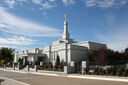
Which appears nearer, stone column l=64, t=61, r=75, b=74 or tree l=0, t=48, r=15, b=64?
stone column l=64, t=61, r=75, b=74

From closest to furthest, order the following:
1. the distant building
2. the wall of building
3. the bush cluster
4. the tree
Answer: the bush cluster
the wall of building
the distant building
the tree

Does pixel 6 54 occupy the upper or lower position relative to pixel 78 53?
upper

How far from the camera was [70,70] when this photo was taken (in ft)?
100.0

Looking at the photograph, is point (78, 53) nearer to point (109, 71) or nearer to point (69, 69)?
point (69, 69)

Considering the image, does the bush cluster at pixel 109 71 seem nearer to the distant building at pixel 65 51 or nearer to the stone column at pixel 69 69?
the stone column at pixel 69 69

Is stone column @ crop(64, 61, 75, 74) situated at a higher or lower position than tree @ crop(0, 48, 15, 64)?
lower

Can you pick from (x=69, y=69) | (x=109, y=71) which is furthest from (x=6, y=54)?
(x=109, y=71)

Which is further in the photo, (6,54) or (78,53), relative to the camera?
(6,54)

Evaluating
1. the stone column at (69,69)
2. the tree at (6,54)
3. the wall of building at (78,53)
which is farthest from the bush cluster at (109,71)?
the tree at (6,54)

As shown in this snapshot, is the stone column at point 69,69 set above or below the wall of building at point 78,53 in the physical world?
below

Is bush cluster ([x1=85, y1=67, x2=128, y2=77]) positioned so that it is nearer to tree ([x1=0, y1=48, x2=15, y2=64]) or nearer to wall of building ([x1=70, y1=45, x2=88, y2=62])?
wall of building ([x1=70, y1=45, x2=88, y2=62])

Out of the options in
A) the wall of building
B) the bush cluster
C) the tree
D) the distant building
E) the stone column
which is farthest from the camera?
the tree

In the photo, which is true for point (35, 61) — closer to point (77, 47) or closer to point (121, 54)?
point (77, 47)

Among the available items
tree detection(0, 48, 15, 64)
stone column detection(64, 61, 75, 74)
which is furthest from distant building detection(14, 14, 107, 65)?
tree detection(0, 48, 15, 64)
